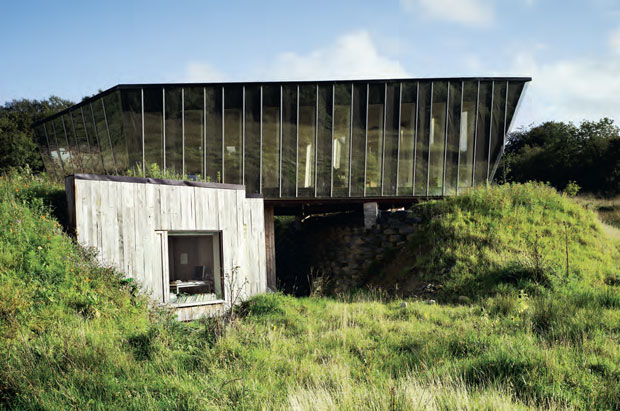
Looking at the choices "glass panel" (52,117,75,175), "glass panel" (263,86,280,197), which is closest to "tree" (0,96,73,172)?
"glass panel" (52,117,75,175)

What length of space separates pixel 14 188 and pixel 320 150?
34.4ft

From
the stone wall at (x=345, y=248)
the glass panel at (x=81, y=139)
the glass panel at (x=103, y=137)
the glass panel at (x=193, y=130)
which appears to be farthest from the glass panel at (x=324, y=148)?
the glass panel at (x=81, y=139)

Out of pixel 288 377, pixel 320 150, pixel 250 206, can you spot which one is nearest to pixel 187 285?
pixel 250 206

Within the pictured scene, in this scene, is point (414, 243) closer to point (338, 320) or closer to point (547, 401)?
point (338, 320)

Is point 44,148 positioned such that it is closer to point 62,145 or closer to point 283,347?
point 62,145

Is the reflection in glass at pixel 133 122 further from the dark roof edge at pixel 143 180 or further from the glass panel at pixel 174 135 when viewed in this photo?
the dark roof edge at pixel 143 180

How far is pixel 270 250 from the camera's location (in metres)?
14.6

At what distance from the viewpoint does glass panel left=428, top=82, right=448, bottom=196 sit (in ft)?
55.7

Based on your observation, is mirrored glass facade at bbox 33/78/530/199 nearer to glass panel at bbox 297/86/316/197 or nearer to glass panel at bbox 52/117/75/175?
glass panel at bbox 297/86/316/197

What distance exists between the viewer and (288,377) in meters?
4.90

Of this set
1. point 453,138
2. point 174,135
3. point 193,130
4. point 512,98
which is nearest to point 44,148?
point 174,135

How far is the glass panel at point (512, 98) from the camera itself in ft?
54.8

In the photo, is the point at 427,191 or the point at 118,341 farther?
the point at 427,191

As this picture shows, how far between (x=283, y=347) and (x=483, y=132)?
14.3 m
